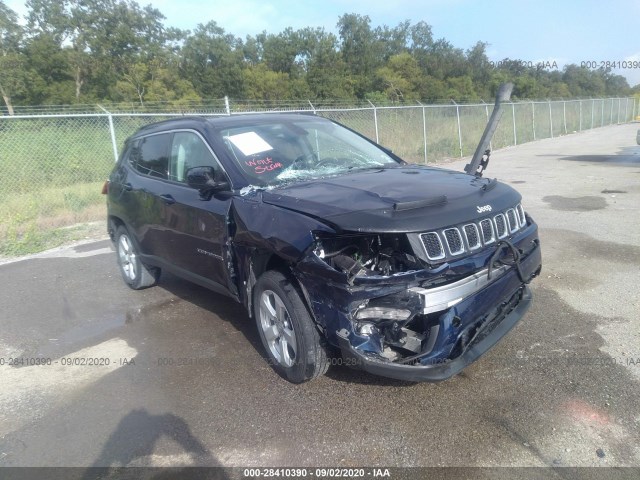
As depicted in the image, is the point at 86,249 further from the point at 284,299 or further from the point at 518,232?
the point at 518,232

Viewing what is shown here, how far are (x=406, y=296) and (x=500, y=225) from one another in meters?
0.96

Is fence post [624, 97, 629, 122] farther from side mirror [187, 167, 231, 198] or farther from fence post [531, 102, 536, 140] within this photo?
side mirror [187, 167, 231, 198]

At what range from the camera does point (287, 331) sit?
3.50 metres

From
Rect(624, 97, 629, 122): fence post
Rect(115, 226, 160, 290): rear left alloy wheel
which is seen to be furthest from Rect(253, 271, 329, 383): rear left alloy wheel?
Rect(624, 97, 629, 122): fence post

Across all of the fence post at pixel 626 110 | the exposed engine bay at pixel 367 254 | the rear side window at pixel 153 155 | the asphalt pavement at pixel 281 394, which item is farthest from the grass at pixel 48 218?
the fence post at pixel 626 110

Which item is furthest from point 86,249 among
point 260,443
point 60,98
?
point 60,98

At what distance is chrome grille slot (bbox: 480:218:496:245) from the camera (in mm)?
3217

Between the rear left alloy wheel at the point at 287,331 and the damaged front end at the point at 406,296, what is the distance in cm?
13

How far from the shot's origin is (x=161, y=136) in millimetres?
5105

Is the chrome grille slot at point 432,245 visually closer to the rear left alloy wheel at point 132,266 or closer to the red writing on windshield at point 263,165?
the red writing on windshield at point 263,165

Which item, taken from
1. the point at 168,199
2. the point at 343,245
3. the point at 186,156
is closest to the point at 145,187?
the point at 168,199

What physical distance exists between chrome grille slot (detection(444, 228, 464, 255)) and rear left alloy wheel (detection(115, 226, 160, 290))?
12.1ft

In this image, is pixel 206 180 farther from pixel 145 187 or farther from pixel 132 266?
pixel 132 266

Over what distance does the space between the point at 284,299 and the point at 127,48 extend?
38.8 metres
